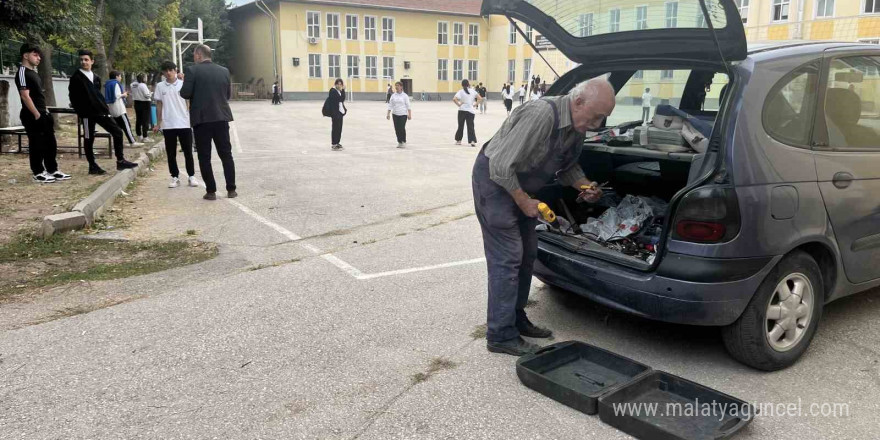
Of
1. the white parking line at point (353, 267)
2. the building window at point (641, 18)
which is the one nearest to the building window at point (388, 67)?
the white parking line at point (353, 267)

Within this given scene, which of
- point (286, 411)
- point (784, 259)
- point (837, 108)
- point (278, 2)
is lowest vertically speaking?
point (286, 411)

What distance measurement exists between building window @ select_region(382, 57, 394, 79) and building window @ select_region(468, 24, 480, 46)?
8.79m

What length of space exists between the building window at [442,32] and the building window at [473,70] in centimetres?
331

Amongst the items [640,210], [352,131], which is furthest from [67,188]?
[352,131]

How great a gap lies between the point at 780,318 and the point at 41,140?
9814 millimetres

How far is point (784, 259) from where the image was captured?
3.49 metres

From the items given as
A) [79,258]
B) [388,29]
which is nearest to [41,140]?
[79,258]

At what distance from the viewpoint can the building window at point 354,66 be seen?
5522cm

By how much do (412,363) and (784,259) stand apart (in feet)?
6.97

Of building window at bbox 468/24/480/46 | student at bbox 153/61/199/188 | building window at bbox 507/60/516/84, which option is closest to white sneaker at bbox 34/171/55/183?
student at bbox 153/61/199/188

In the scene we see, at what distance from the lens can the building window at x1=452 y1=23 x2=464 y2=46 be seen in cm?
6019

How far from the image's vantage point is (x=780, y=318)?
3.57 meters

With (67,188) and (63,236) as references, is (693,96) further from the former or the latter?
(67,188)

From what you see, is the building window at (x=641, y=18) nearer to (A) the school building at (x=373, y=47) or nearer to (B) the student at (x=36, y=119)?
(B) the student at (x=36, y=119)
